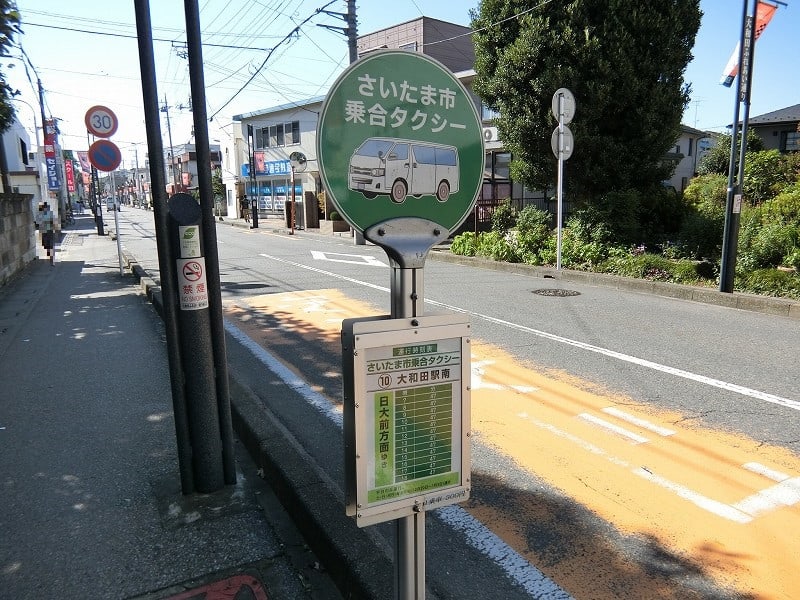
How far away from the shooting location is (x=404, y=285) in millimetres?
1844

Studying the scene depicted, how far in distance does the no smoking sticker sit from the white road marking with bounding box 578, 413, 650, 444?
3.00 metres

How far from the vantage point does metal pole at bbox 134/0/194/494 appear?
299cm

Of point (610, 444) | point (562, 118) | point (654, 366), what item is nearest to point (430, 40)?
point (562, 118)

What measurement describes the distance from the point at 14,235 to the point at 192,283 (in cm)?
1275

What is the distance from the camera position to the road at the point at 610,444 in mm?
2695

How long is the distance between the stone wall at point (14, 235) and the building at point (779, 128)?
27806mm

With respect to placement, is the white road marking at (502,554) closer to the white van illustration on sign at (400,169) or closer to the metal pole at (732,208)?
the white van illustration on sign at (400,169)

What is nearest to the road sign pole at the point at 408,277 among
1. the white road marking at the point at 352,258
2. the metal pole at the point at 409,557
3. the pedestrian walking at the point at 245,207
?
the metal pole at the point at 409,557

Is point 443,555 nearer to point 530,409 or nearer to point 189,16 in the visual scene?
point 530,409

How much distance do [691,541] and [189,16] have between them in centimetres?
375

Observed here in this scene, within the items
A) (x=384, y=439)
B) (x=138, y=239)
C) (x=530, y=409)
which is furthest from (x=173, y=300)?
(x=138, y=239)

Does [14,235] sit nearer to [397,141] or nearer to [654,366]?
[654,366]

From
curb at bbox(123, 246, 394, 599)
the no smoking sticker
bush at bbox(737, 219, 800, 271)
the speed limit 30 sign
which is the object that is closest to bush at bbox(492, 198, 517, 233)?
bush at bbox(737, 219, 800, 271)

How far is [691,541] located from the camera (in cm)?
289
